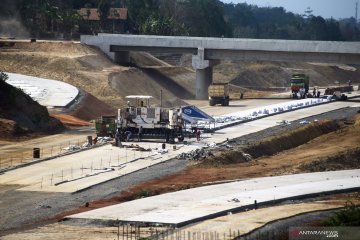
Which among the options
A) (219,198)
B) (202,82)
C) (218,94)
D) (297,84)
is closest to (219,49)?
(202,82)

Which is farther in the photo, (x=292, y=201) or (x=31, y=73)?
(x=31, y=73)

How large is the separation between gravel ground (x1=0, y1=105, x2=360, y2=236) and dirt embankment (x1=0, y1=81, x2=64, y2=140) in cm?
2096

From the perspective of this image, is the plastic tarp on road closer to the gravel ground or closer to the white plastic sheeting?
the gravel ground

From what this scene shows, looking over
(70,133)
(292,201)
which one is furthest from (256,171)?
(70,133)

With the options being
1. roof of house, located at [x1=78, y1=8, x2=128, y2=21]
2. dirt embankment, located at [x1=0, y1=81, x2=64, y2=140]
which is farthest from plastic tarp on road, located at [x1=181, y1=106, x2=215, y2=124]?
roof of house, located at [x1=78, y1=8, x2=128, y2=21]

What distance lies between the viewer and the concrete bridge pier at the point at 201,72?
12962 cm

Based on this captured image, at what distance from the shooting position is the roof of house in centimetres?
18012

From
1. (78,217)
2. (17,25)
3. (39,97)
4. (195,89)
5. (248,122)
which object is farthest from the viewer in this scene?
(17,25)

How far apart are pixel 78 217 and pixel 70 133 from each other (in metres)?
38.2

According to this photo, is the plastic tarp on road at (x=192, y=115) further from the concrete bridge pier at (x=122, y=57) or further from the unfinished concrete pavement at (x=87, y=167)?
the concrete bridge pier at (x=122, y=57)

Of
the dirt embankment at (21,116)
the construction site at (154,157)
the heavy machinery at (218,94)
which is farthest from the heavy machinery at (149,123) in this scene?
the heavy machinery at (218,94)

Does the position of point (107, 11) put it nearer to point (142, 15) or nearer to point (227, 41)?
point (142, 15)

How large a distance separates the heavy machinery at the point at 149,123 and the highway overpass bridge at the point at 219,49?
159 feet

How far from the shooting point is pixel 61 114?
93875mm
